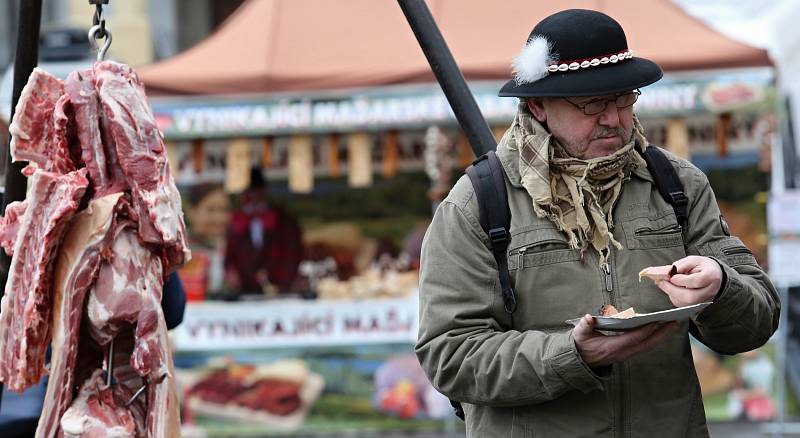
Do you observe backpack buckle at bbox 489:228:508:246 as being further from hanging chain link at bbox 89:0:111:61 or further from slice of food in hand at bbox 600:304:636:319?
hanging chain link at bbox 89:0:111:61

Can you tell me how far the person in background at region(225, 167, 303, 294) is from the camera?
422 inches

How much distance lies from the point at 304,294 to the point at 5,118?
2.82 metres

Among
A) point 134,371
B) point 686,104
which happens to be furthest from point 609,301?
point 686,104

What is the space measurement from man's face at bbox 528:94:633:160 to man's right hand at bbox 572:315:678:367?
47 centimetres

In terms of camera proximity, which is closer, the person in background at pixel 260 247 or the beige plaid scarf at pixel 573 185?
the beige plaid scarf at pixel 573 185

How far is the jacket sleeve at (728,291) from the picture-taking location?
116 inches

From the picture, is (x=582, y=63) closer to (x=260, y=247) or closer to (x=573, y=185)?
(x=573, y=185)

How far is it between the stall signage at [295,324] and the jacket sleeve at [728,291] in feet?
22.2

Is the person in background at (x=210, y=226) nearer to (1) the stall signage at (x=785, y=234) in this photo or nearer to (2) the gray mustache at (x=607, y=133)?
(1) the stall signage at (x=785, y=234)

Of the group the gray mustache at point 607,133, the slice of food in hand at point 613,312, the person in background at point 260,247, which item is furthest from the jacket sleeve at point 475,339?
the person in background at point 260,247

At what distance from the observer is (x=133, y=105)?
3344mm

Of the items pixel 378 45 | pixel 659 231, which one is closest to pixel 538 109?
pixel 659 231

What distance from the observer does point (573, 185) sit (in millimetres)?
3055

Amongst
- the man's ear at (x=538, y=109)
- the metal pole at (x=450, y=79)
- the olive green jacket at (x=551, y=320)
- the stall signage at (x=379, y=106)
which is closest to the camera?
the olive green jacket at (x=551, y=320)
